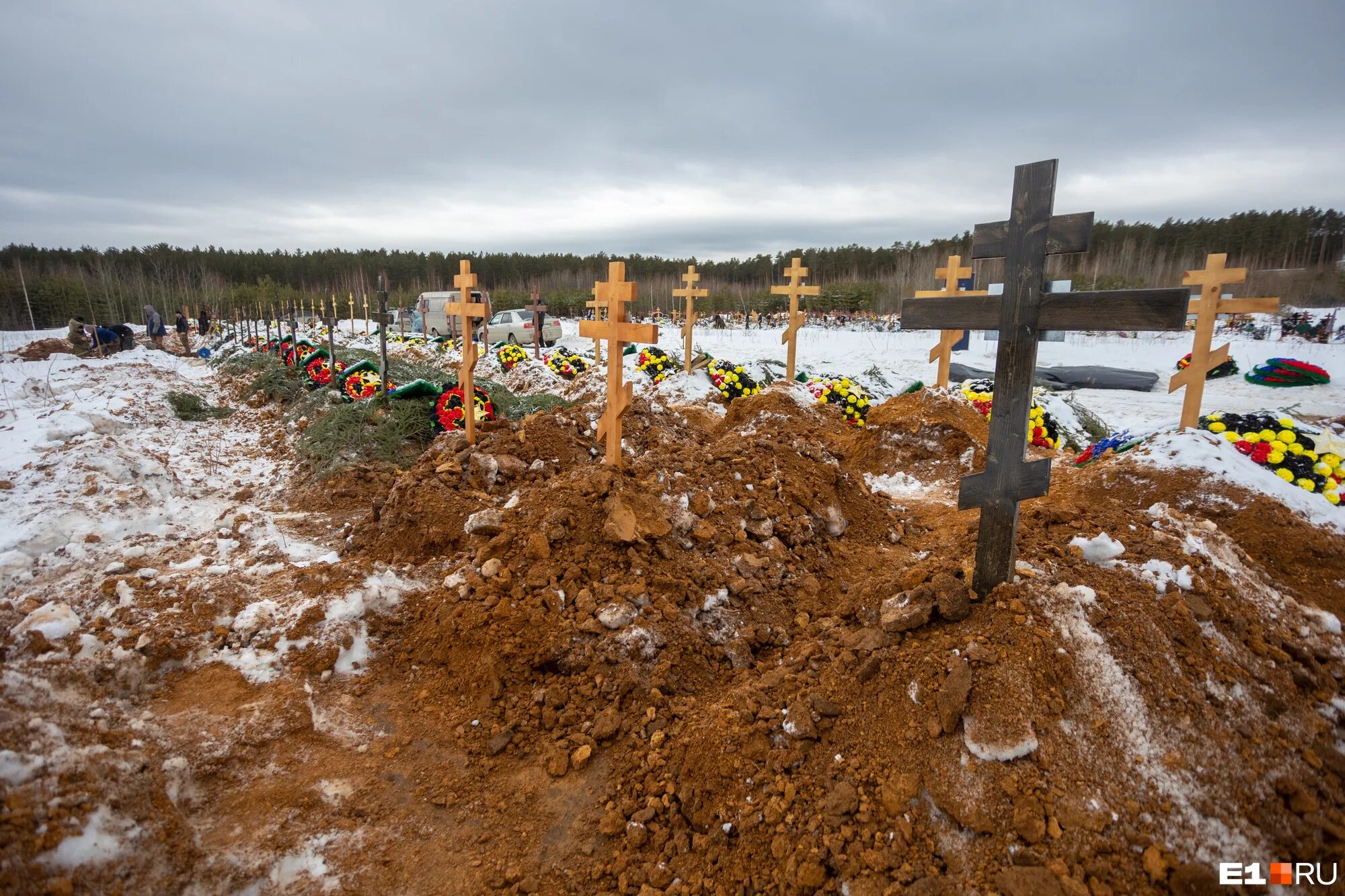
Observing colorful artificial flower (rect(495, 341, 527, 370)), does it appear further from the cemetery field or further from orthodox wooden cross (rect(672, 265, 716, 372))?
the cemetery field

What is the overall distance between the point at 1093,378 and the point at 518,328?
18.7 meters

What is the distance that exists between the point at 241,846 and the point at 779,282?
55718mm

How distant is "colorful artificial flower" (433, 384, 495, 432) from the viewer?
24.7ft

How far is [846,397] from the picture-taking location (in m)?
9.63

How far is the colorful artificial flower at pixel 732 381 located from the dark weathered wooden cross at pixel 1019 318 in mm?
8143

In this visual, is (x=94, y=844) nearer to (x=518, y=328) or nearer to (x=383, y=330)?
(x=383, y=330)

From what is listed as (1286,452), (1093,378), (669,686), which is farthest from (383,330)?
(1093,378)

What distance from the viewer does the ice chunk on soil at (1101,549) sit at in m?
2.82

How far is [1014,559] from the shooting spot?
9.00ft

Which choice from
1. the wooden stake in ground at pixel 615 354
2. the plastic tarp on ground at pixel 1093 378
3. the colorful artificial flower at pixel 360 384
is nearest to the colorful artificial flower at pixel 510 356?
the colorful artificial flower at pixel 360 384

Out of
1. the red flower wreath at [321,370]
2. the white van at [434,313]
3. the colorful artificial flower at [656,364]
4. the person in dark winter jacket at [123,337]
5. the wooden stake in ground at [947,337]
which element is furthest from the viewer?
the white van at [434,313]

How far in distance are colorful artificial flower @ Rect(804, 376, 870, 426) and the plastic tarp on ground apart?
4.19 meters

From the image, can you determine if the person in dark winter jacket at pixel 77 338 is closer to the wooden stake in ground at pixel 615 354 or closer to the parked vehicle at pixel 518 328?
the parked vehicle at pixel 518 328

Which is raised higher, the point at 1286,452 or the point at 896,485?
the point at 1286,452
